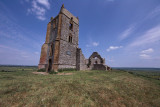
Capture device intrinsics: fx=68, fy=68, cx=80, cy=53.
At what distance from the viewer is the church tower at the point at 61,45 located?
14.6 metres

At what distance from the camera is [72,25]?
19.4m

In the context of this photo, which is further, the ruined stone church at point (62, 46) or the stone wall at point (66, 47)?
the stone wall at point (66, 47)

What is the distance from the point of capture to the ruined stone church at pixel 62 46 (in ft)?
48.4

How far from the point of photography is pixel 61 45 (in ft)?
50.2

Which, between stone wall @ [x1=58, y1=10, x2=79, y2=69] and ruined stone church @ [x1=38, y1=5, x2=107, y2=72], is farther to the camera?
stone wall @ [x1=58, y1=10, x2=79, y2=69]

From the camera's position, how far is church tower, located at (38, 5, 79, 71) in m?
14.6

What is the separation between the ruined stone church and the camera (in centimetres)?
1474

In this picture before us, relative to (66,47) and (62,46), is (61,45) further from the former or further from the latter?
(66,47)

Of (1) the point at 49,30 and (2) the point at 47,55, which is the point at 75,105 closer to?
(2) the point at 47,55

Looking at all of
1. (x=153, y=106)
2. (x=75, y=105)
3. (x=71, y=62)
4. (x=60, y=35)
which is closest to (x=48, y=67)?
(x=71, y=62)

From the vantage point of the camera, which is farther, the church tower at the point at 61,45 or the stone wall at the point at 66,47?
the stone wall at the point at 66,47

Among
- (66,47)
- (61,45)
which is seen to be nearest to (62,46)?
(61,45)

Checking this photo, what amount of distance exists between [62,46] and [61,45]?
34 centimetres

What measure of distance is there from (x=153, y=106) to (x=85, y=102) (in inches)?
157
